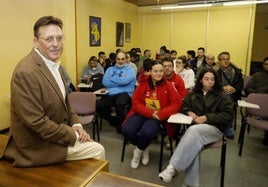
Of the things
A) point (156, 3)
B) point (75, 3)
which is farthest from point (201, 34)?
point (75, 3)

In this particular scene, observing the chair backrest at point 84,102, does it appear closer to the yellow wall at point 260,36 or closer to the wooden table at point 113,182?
the wooden table at point 113,182

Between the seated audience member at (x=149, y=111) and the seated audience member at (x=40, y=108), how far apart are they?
120 centimetres

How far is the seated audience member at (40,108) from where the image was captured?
53.0 inches

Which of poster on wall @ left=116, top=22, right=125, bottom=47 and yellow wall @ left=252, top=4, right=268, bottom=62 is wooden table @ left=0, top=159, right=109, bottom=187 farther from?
yellow wall @ left=252, top=4, right=268, bottom=62

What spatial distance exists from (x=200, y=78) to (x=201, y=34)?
526cm

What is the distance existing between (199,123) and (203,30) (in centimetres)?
568

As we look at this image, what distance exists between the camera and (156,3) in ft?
25.7

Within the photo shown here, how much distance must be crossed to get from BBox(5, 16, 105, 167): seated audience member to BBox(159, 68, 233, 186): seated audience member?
108 centimetres

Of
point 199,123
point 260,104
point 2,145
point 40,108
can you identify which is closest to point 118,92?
point 199,123

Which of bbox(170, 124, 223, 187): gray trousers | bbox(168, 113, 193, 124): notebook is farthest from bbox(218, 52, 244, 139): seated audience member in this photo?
bbox(170, 124, 223, 187): gray trousers

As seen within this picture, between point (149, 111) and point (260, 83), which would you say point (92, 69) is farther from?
point (260, 83)

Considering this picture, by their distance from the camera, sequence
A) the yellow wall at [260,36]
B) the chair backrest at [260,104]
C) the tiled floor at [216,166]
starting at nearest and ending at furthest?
the tiled floor at [216,166] < the chair backrest at [260,104] < the yellow wall at [260,36]

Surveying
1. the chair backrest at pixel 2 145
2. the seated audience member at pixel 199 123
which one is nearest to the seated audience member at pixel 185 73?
the seated audience member at pixel 199 123

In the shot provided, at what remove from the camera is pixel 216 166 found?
2775 millimetres
